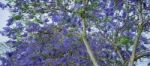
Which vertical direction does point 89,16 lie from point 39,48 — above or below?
above

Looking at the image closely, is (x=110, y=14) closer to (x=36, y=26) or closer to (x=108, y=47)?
(x=108, y=47)

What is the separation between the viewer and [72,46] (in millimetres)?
14969

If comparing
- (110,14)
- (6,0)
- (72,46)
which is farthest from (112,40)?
(6,0)

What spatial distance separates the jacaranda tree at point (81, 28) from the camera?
1288cm

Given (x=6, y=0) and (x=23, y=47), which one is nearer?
(x=6, y=0)

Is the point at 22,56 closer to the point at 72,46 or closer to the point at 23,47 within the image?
the point at 23,47

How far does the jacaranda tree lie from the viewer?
12883mm

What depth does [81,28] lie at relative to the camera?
13.4 metres

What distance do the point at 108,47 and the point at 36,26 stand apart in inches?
80.3

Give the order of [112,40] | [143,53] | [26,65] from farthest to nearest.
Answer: [26,65]
[112,40]
[143,53]

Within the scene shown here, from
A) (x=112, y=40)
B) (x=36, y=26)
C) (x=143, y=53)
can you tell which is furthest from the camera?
(x=36, y=26)

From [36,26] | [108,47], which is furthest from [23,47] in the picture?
[108,47]

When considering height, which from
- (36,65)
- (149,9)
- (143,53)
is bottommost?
(36,65)

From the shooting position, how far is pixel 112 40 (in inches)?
523
